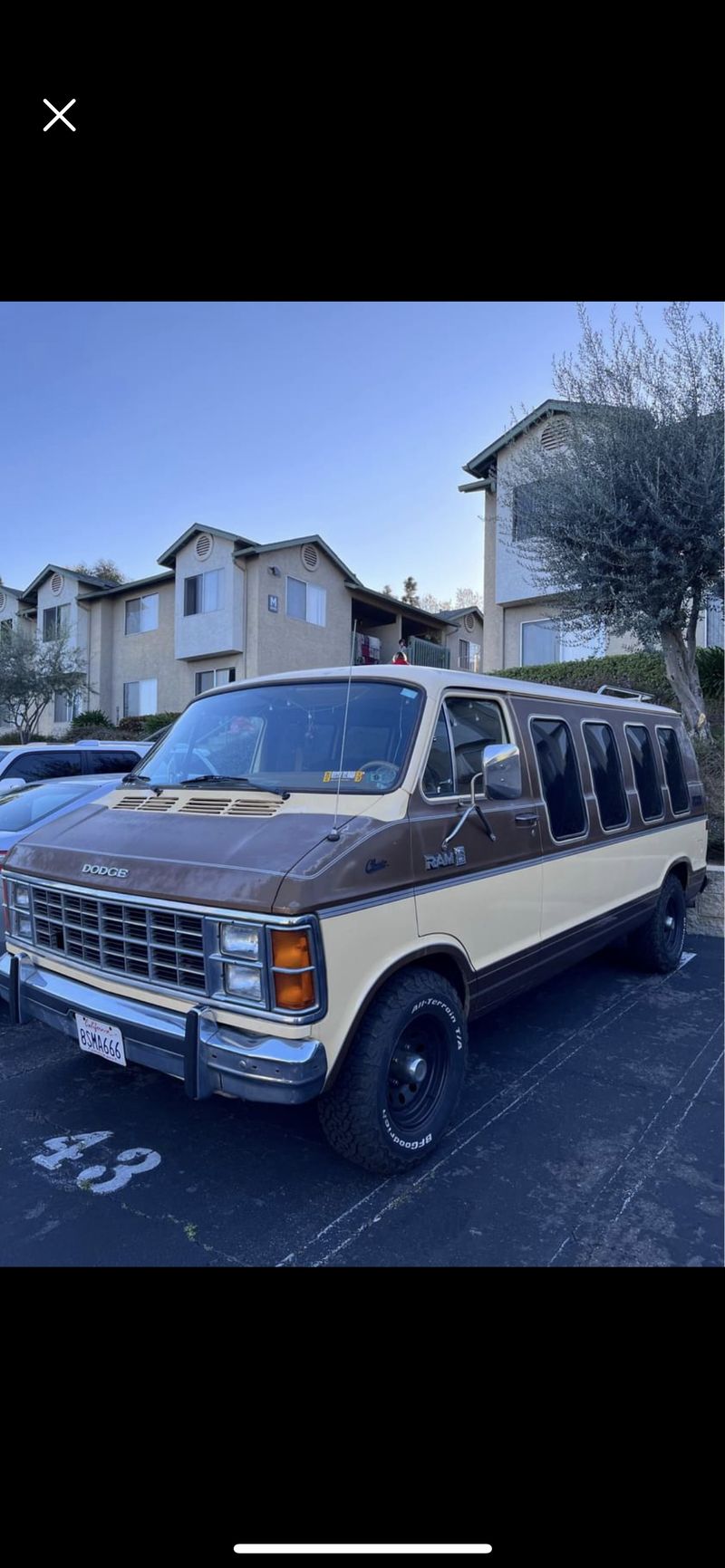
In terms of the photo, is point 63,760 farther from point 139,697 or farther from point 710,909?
point 139,697

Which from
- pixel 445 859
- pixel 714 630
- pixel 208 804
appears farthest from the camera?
pixel 714 630

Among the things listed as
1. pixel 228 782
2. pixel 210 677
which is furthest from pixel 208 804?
pixel 210 677

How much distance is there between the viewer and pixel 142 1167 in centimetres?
326

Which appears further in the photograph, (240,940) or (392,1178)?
(392,1178)

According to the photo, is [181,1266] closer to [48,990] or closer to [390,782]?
[48,990]

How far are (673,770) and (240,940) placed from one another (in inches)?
182

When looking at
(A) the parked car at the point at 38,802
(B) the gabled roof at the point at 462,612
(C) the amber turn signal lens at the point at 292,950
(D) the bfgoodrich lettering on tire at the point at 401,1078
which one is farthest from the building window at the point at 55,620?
(C) the amber turn signal lens at the point at 292,950

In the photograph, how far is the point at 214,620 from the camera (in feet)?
76.2

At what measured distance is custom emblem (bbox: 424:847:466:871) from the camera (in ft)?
10.8

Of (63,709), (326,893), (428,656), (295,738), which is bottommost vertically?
(326,893)

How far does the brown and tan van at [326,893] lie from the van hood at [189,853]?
1 cm
